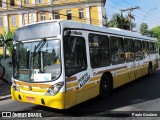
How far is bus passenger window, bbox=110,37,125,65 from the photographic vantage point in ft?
34.6

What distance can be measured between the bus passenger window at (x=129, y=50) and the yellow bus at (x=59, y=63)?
2.35 meters

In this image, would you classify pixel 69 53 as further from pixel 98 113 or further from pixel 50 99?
pixel 98 113

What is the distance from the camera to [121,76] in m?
11.3

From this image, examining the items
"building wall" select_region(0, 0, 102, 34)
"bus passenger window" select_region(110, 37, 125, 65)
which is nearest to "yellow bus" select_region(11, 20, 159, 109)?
"bus passenger window" select_region(110, 37, 125, 65)

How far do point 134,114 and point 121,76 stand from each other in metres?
A: 3.88

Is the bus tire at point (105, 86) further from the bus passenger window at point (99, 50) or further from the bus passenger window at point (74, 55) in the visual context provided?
the bus passenger window at point (74, 55)

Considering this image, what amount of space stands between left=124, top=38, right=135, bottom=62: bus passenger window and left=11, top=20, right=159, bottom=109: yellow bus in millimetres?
2351

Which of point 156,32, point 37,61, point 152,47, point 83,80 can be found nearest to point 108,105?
point 83,80

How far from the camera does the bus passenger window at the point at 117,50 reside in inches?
415

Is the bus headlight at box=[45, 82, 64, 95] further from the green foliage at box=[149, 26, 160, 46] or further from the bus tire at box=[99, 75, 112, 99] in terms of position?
the green foliage at box=[149, 26, 160, 46]

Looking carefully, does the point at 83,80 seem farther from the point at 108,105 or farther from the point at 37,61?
the point at 37,61

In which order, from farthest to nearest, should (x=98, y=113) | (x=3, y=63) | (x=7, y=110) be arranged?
(x=3, y=63) < (x=7, y=110) < (x=98, y=113)

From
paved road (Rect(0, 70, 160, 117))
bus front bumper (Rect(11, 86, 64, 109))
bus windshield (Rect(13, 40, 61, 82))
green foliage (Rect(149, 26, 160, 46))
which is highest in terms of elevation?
green foliage (Rect(149, 26, 160, 46))

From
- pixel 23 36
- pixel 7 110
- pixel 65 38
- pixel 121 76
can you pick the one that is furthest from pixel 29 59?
pixel 121 76
